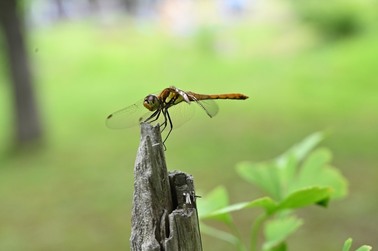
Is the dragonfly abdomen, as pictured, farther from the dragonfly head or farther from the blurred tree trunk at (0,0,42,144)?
the blurred tree trunk at (0,0,42,144)

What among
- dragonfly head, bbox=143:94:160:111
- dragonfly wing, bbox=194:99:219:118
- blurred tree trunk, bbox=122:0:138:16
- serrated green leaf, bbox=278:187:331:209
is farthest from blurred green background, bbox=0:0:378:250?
blurred tree trunk, bbox=122:0:138:16

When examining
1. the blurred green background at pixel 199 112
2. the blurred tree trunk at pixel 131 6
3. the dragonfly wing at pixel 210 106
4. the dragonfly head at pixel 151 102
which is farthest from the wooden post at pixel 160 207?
the blurred tree trunk at pixel 131 6

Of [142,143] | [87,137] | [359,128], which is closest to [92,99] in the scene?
[87,137]

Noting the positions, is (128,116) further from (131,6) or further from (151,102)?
(131,6)

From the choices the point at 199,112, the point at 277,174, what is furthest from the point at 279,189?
the point at 199,112

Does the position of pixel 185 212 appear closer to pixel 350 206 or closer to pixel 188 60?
pixel 350 206

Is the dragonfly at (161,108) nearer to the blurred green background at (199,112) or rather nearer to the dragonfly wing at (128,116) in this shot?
the dragonfly wing at (128,116)
